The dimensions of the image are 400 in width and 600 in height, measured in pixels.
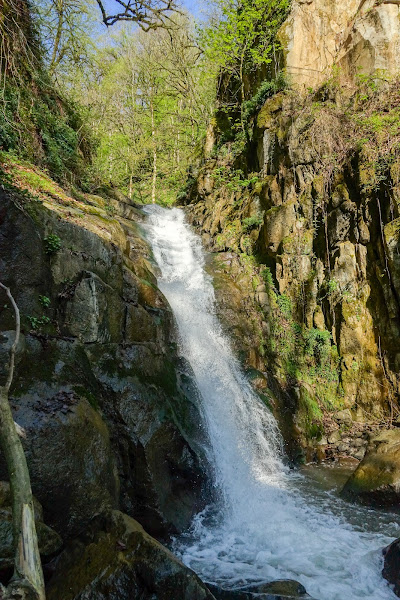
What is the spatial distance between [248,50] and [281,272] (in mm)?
11405

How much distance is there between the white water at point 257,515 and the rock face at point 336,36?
9.81 m

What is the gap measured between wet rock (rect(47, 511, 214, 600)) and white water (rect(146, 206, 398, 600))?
1408 millimetres

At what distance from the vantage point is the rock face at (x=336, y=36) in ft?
40.2

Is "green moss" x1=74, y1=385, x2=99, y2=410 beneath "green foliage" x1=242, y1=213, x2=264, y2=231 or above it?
beneath

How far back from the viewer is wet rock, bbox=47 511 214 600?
3.60 meters

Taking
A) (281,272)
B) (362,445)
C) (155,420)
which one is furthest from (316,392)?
(155,420)

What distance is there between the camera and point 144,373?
675cm

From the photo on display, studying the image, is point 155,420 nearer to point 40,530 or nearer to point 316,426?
point 40,530

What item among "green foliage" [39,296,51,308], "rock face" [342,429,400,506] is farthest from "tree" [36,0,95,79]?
"rock face" [342,429,400,506]

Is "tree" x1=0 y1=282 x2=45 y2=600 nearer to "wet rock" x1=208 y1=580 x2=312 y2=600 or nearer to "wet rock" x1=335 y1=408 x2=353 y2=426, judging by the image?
"wet rock" x1=208 y1=580 x2=312 y2=600

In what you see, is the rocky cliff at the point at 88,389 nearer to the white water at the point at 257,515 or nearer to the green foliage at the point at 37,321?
the green foliage at the point at 37,321

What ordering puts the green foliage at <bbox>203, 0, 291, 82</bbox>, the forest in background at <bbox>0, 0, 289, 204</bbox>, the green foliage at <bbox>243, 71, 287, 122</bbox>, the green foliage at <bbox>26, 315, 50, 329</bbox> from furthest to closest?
the green foliage at <bbox>203, 0, 291, 82</bbox>, the green foliage at <bbox>243, 71, 287, 122</bbox>, the forest in background at <bbox>0, 0, 289, 204</bbox>, the green foliage at <bbox>26, 315, 50, 329</bbox>

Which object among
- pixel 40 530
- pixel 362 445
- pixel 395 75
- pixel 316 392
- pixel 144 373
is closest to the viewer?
pixel 40 530

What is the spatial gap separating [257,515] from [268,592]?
259 cm
